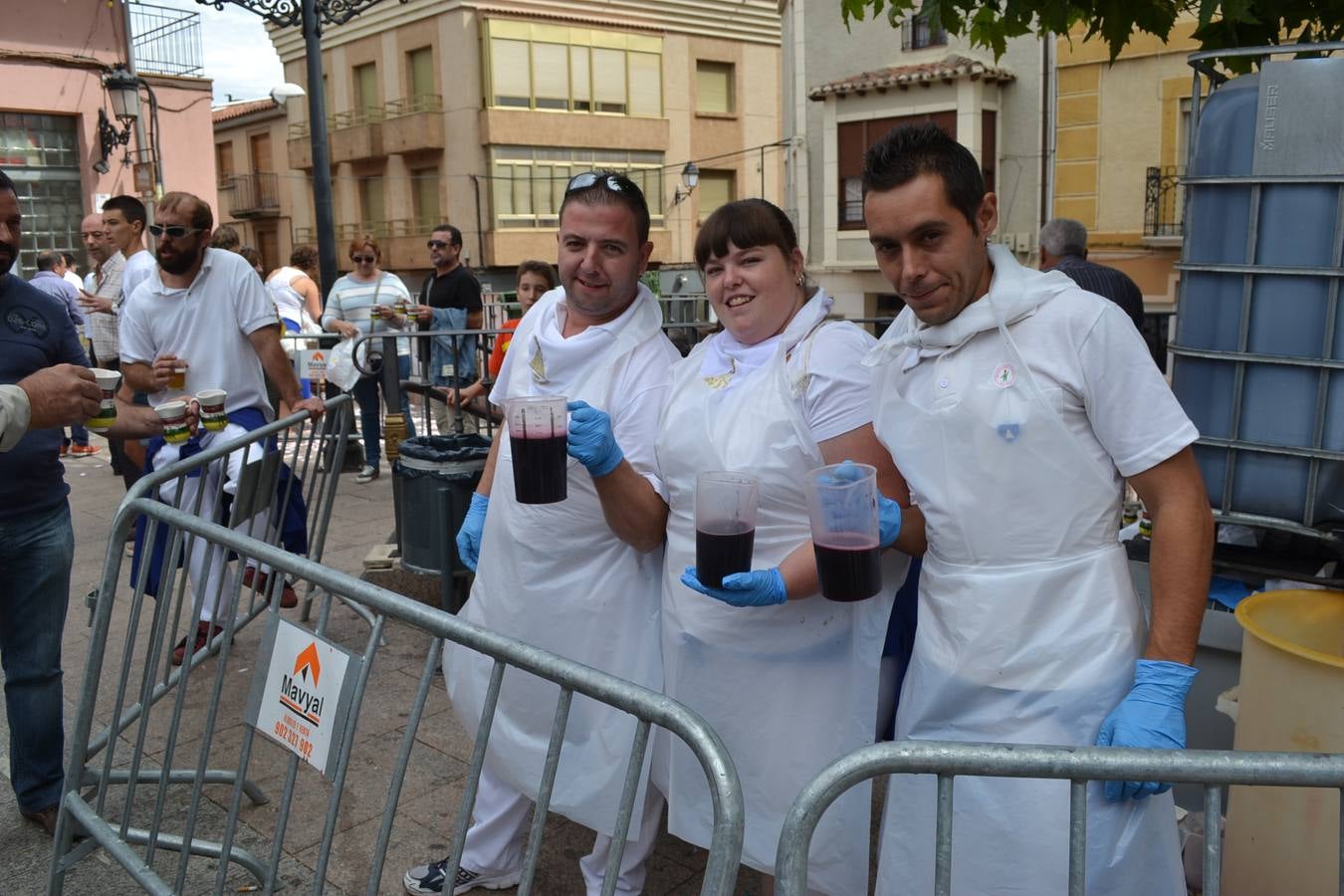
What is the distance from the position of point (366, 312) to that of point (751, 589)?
296 inches

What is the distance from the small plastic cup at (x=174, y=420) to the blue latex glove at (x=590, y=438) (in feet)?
7.21

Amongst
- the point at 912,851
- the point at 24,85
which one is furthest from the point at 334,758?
the point at 24,85

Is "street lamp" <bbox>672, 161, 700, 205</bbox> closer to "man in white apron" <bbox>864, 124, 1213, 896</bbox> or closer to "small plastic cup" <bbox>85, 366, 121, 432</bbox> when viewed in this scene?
"small plastic cup" <bbox>85, 366, 121, 432</bbox>

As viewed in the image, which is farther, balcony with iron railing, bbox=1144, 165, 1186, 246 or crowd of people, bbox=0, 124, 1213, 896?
balcony with iron railing, bbox=1144, 165, 1186, 246

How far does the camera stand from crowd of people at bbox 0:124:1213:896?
201 cm

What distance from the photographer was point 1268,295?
268 cm

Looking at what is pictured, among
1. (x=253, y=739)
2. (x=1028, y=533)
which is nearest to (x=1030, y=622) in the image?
(x=1028, y=533)

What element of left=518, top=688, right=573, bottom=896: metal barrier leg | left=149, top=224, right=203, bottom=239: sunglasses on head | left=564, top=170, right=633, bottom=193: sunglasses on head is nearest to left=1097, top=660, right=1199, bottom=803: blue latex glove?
left=518, top=688, right=573, bottom=896: metal barrier leg

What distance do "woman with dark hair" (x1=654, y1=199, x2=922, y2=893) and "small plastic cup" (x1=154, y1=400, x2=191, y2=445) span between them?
7.53ft

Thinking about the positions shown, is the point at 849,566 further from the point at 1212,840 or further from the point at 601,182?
the point at 601,182

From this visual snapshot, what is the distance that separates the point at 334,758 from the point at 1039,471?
1.45 metres

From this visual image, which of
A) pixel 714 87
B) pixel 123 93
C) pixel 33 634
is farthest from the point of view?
pixel 714 87

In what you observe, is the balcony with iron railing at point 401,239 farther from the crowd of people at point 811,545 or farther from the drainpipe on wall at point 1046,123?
the crowd of people at point 811,545

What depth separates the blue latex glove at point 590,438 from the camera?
8.22 ft
